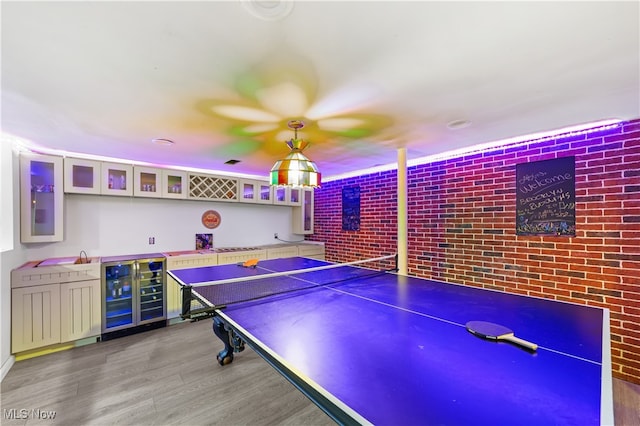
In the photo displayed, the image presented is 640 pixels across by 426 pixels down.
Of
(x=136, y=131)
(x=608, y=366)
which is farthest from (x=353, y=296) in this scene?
(x=136, y=131)

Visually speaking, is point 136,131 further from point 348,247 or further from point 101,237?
point 348,247

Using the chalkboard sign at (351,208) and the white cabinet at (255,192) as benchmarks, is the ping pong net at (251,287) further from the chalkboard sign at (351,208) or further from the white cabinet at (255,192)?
the white cabinet at (255,192)

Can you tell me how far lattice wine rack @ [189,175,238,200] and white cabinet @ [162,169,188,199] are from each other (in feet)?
0.33

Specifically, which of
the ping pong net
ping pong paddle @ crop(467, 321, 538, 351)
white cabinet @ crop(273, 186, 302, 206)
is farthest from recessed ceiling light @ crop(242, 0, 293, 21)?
white cabinet @ crop(273, 186, 302, 206)

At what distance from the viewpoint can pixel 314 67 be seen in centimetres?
145

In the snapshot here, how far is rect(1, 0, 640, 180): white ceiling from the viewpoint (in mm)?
1089

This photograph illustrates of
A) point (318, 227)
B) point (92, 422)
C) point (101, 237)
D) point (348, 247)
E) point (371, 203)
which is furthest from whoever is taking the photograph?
point (318, 227)

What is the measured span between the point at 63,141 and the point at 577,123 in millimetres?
4748

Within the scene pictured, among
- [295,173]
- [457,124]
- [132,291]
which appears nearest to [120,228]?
[132,291]

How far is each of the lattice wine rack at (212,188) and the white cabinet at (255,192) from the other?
121mm

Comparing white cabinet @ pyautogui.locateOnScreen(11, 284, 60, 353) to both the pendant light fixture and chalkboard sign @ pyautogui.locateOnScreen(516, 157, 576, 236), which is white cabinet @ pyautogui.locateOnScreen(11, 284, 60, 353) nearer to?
the pendant light fixture

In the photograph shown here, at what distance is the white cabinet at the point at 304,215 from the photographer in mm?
5352

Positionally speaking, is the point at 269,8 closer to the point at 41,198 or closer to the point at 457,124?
the point at 457,124

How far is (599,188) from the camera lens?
237 centimetres
